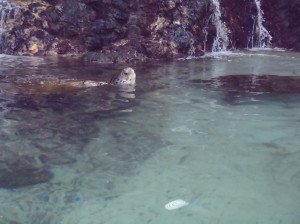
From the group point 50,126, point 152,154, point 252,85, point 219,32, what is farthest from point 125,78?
point 219,32

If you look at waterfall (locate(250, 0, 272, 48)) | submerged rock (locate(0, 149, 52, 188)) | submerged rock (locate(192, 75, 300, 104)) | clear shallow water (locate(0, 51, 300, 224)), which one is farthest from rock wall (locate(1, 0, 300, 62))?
submerged rock (locate(0, 149, 52, 188))

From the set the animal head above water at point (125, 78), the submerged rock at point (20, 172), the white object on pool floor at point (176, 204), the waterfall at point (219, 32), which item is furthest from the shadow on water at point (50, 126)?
the waterfall at point (219, 32)

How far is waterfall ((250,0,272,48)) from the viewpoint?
16203 millimetres

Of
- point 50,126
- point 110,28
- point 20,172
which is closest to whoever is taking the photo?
point 20,172

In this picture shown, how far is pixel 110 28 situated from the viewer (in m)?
14.0

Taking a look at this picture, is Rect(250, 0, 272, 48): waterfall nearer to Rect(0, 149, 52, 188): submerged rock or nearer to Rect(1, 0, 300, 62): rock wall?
Rect(1, 0, 300, 62): rock wall

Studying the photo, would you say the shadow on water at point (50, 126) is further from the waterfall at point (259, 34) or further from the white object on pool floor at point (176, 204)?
the waterfall at point (259, 34)

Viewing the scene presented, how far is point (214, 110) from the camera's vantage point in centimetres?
688

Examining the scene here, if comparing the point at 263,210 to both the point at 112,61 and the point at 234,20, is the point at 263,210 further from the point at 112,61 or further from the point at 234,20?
the point at 234,20

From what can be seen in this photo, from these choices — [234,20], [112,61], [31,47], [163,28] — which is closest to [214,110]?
[112,61]

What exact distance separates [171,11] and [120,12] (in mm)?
1783

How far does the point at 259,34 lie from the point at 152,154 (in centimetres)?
1263

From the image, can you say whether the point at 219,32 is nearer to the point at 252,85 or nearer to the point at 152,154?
the point at 252,85

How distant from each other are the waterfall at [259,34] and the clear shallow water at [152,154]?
8.31 meters
